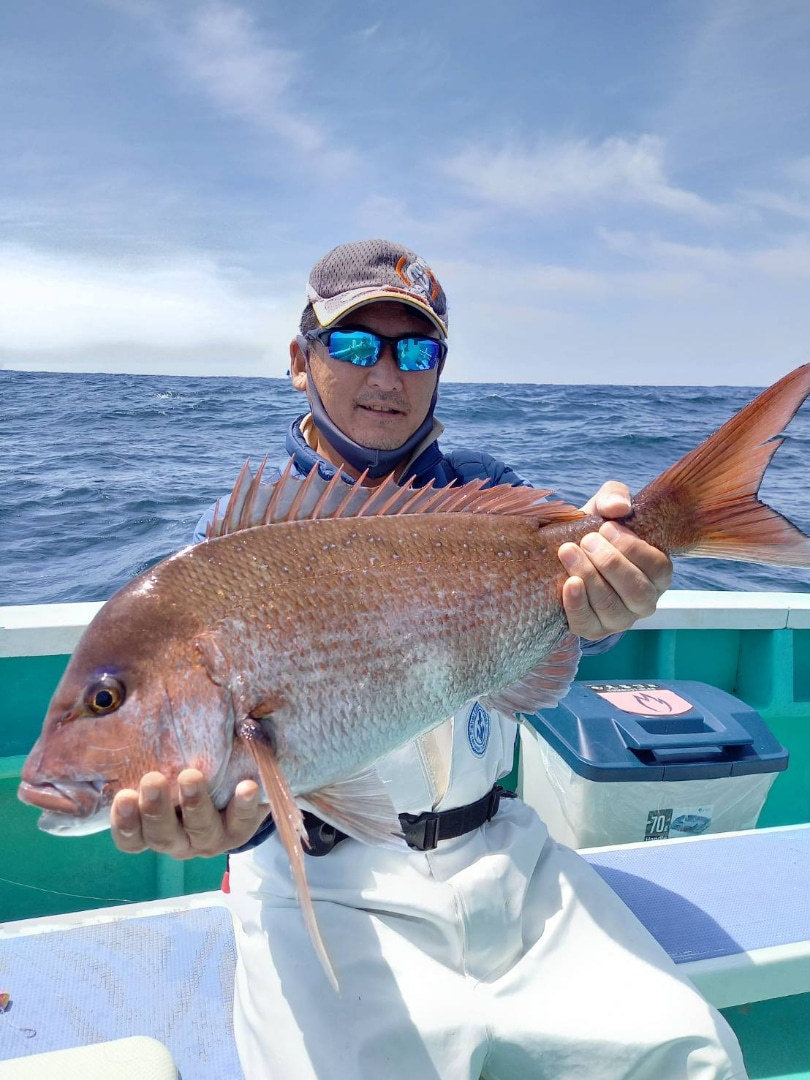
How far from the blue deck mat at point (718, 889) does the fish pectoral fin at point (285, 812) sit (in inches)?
65.0

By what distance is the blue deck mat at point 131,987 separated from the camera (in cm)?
231

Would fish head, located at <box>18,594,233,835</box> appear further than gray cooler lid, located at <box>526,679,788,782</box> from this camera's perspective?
No

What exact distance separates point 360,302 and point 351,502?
1.13m

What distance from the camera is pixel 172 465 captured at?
14.5 metres

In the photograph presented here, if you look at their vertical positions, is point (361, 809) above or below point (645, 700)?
above

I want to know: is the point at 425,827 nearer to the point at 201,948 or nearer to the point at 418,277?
the point at 201,948

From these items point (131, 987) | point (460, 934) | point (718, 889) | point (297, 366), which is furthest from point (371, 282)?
point (718, 889)

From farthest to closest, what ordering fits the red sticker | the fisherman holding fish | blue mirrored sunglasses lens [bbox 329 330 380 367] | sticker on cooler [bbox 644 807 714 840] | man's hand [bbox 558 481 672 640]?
the red sticker
sticker on cooler [bbox 644 807 714 840]
blue mirrored sunglasses lens [bbox 329 330 380 367]
man's hand [bbox 558 481 672 640]
the fisherman holding fish

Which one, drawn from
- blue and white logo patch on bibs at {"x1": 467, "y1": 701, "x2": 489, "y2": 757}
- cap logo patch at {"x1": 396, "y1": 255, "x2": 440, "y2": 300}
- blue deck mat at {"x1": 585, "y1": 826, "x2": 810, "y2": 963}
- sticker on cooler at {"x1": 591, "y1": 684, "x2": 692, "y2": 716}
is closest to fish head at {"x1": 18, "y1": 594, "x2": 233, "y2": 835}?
blue and white logo patch on bibs at {"x1": 467, "y1": 701, "x2": 489, "y2": 757}

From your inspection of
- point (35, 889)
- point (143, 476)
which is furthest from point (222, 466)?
point (35, 889)

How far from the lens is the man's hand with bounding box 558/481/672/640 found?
1.95m

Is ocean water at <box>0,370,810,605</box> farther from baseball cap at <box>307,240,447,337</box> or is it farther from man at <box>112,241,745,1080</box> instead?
man at <box>112,241,745,1080</box>

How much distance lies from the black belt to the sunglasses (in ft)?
5.17

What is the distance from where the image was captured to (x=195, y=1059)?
2.26 metres
